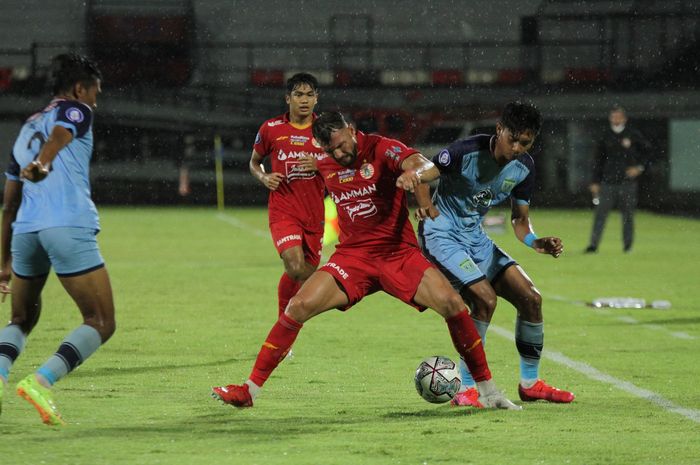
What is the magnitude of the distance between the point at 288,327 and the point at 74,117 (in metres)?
1.65

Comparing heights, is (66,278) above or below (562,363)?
above

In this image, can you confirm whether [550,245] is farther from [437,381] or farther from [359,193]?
[359,193]

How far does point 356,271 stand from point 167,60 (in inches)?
1352

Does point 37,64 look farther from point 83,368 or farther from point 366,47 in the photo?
point 83,368

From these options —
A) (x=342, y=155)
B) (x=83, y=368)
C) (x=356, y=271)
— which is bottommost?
(x=83, y=368)

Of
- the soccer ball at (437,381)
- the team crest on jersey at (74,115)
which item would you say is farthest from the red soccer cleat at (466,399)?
the team crest on jersey at (74,115)

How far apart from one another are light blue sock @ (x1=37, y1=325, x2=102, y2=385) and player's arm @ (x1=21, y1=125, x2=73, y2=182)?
854 millimetres

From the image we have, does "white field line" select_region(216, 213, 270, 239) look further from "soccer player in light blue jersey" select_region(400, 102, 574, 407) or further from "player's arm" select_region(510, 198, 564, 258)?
"soccer player in light blue jersey" select_region(400, 102, 574, 407)

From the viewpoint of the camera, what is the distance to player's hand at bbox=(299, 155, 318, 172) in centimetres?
892

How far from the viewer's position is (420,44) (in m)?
38.9

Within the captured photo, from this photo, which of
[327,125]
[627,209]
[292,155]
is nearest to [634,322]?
[292,155]

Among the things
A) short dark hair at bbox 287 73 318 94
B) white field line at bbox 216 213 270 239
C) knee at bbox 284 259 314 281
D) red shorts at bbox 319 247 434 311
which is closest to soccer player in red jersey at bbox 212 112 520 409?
red shorts at bbox 319 247 434 311

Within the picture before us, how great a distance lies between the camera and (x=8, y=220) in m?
6.43

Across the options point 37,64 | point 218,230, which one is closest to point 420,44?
point 37,64
